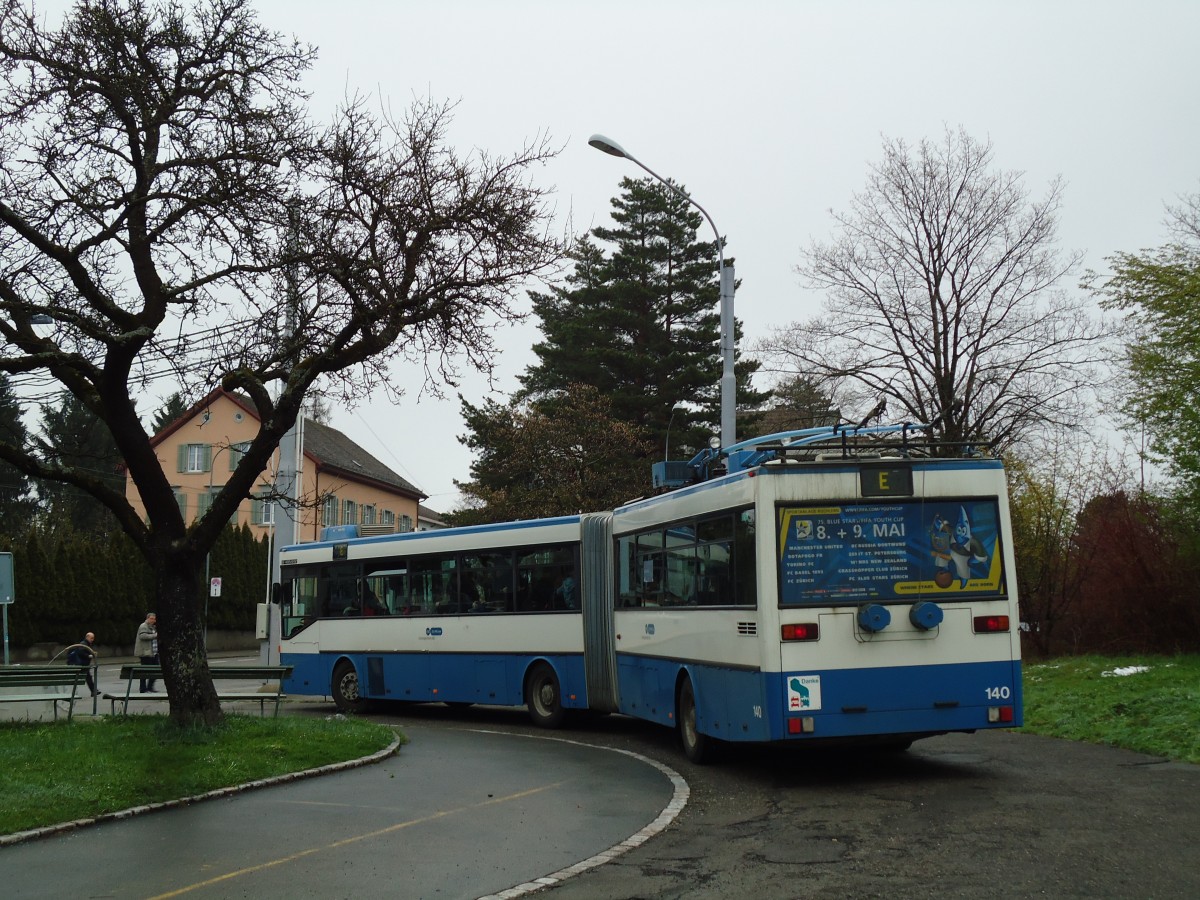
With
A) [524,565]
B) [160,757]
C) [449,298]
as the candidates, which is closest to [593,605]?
[524,565]

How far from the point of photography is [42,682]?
17812 millimetres

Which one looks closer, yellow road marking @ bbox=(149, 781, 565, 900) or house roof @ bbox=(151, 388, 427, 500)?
yellow road marking @ bbox=(149, 781, 565, 900)

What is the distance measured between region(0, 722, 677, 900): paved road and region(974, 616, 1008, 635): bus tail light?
3303 mm

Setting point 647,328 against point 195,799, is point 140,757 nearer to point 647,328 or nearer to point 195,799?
point 195,799

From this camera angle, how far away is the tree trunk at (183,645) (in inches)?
586

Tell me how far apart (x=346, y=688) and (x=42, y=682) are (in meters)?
6.05

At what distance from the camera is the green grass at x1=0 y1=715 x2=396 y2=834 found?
35.0ft

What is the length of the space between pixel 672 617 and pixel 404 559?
841cm

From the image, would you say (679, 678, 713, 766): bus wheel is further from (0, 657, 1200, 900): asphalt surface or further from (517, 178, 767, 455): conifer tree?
(517, 178, 767, 455): conifer tree

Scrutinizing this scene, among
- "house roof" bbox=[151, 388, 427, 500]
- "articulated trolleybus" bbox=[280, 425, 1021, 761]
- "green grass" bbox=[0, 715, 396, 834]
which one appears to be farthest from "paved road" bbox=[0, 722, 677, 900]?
"house roof" bbox=[151, 388, 427, 500]

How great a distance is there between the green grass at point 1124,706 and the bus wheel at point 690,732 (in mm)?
4454

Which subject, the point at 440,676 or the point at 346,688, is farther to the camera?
the point at 346,688

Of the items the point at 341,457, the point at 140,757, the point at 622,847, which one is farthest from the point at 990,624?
the point at 341,457

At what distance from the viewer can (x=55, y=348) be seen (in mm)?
14047
